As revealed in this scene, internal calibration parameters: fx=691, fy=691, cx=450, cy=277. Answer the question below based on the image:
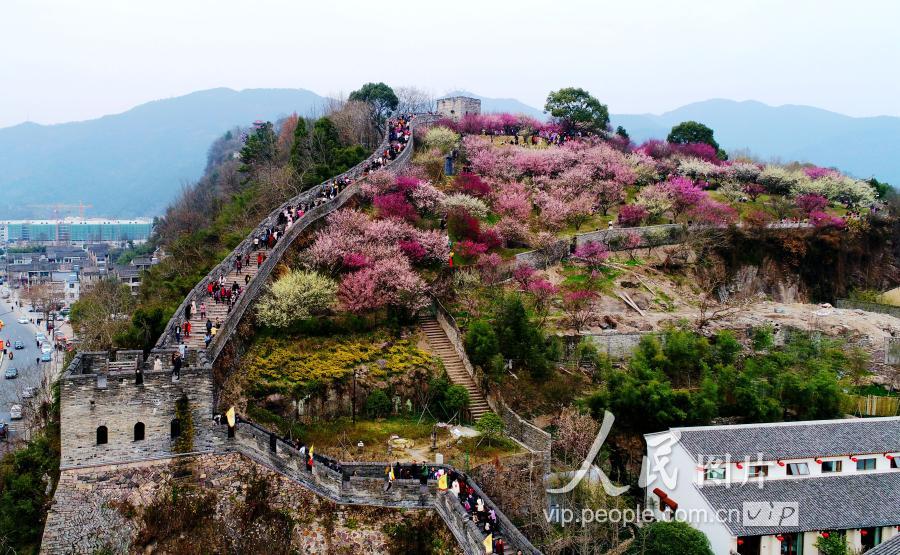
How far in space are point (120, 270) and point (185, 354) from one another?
8075cm

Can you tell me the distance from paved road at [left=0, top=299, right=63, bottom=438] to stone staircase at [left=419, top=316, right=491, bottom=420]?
96.3 ft

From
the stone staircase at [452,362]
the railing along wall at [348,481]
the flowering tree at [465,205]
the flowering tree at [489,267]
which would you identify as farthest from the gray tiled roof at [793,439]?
the flowering tree at [465,205]

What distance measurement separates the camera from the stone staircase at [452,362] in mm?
32844

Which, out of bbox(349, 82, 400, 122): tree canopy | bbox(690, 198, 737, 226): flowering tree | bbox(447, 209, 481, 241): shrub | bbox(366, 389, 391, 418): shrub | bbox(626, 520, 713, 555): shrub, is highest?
bbox(349, 82, 400, 122): tree canopy

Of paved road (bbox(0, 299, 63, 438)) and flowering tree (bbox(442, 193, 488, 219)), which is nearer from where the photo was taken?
flowering tree (bbox(442, 193, 488, 219))

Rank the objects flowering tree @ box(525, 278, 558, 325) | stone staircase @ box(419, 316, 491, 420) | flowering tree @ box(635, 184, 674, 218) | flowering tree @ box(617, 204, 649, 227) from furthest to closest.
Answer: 1. flowering tree @ box(635, 184, 674, 218)
2. flowering tree @ box(617, 204, 649, 227)
3. flowering tree @ box(525, 278, 558, 325)
4. stone staircase @ box(419, 316, 491, 420)

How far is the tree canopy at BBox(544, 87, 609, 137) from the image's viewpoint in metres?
73.1

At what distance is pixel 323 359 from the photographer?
3247 centimetres

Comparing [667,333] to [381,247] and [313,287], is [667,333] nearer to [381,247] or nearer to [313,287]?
[381,247]

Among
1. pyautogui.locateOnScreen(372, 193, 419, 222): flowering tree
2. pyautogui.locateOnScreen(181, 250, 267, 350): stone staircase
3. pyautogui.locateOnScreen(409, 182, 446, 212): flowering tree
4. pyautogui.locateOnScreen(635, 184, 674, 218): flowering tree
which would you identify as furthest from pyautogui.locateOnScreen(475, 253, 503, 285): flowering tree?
pyautogui.locateOnScreen(635, 184, 674, 218): flowering tree

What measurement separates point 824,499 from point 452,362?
17.3 m

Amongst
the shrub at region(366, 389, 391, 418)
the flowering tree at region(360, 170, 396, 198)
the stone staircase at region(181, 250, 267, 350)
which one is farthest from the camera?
the flowering tree at region(360, 170, 396, 198)

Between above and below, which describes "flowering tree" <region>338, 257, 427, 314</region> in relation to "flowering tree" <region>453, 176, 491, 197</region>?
below

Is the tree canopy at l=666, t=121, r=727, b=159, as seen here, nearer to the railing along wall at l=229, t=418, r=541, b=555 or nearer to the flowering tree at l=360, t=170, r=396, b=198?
the flowering tree at l=360, t=170, r=396, b=198
